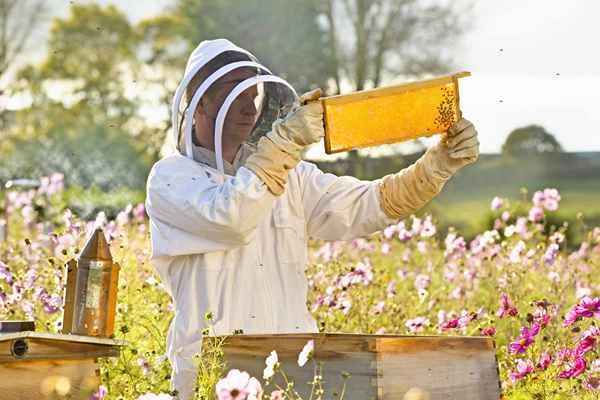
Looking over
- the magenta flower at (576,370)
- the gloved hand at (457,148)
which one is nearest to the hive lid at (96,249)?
the gloved hand at (457,148)

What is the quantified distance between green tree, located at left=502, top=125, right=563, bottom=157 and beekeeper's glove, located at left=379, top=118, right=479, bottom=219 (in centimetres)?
1647

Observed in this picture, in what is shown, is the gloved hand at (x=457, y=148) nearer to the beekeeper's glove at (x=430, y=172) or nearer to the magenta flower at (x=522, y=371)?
the beekeeper's glove at (x=430, y=172)

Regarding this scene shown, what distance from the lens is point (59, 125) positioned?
995 inches

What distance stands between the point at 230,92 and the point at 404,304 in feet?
8.81

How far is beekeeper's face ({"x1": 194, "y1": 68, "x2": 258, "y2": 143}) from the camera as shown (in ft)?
12.9

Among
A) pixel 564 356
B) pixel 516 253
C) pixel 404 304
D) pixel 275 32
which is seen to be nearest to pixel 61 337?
pixel 564 356

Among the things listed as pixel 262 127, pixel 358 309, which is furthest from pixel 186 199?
pixel 358 309

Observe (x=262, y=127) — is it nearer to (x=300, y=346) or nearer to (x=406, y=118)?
(x=406, y=118)

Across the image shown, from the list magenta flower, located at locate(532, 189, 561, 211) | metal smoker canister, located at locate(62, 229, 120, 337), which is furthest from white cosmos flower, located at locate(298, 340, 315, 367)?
magenta flower, located at locate(532, 189, 561, 211)

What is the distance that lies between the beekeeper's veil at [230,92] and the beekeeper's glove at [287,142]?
0.35m

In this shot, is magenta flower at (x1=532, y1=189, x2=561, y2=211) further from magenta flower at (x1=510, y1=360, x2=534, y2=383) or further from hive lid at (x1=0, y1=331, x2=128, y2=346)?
hive lid at (x1=0, y1=331, x2=128, y2=346)

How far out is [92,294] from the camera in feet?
11.8

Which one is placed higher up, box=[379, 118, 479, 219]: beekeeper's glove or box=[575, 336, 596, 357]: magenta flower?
box=[379, 118, 479, 219]: beekeeper's glove

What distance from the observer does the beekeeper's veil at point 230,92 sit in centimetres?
390
